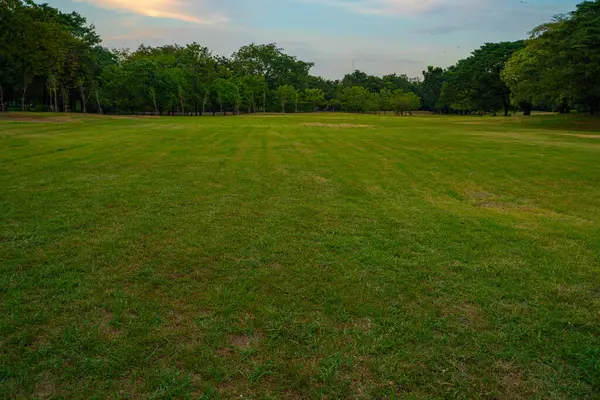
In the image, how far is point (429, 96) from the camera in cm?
12500

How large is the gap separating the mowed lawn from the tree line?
3874 cm

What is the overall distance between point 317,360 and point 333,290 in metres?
1.34

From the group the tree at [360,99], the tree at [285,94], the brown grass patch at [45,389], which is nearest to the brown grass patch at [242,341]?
the brown grass patch at [45,389]

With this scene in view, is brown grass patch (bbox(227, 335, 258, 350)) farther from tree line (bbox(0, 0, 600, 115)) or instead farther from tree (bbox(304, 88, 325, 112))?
tree (bbox(304, 88, 325, 112))

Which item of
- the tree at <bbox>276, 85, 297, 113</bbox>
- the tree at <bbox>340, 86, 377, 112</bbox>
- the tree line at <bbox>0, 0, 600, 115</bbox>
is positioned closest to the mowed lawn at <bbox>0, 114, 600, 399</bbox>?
the tree line at <bbox>0, 0, 600, 115</bbox>

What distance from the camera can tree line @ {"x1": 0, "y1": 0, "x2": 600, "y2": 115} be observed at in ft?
131

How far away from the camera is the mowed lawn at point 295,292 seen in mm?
3236

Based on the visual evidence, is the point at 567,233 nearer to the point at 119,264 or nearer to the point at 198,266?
the point at 198,266

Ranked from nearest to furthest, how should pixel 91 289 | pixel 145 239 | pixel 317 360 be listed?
pixel 317 360 < pixel 91 289 < pixel 145 239

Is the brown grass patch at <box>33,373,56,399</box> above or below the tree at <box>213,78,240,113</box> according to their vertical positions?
below

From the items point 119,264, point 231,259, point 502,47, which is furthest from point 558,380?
point 502,47

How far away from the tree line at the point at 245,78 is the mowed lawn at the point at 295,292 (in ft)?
127

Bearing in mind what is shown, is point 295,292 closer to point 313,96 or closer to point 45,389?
point 45,389

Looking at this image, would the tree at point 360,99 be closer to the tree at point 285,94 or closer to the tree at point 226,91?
the tree at point 285,94
